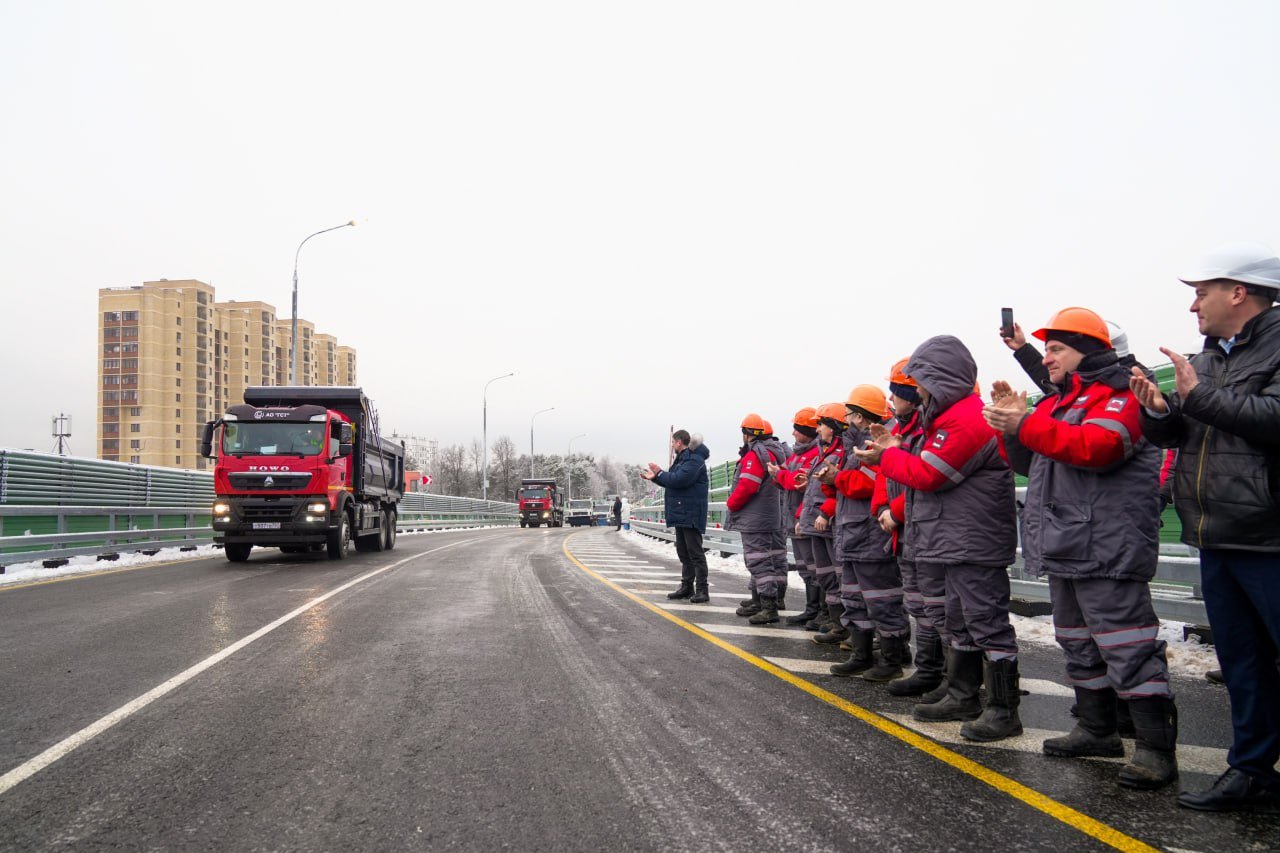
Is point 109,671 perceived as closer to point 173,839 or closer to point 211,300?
point 173,839

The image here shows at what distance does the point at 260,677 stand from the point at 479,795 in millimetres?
2794

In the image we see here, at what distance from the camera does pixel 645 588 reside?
35.7 feet

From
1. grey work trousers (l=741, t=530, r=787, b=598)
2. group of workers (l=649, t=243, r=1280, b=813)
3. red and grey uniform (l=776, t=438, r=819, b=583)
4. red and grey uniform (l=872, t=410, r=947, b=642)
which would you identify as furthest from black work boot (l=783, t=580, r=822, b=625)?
red and grey uniform (l=872, t=410, r=947, b=642)

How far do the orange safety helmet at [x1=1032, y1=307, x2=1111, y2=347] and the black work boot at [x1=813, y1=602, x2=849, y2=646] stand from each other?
345 centimetres

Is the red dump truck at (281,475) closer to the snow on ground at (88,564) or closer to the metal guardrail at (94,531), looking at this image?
the snow on ground at (88,564)

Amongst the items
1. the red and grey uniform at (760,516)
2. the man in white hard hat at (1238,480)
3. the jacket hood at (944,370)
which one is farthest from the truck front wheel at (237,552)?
the man in white hard hat at (1238,480)

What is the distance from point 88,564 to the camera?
13.4 metres

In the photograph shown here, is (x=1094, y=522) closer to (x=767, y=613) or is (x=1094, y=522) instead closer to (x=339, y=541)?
(x=767, y=613)

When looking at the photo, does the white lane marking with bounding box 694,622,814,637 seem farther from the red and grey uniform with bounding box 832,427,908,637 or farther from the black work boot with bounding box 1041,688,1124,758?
the black work boot with bounding box 1041,688,1124,758

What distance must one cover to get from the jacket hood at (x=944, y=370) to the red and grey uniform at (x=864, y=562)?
3.36 feet

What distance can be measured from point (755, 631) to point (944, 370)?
3.57 meters

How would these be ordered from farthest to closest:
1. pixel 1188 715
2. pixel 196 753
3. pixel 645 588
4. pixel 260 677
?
pixel 645 588 → pixel 260 677 → pixel 1188 715 → pixel 196 753

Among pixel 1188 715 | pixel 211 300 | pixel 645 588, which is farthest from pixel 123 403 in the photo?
pixel 1188 715

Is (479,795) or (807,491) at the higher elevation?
(807,491)
